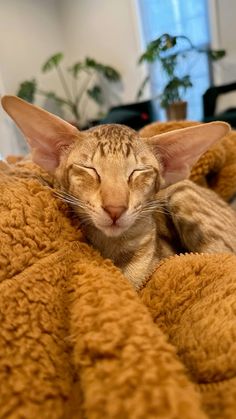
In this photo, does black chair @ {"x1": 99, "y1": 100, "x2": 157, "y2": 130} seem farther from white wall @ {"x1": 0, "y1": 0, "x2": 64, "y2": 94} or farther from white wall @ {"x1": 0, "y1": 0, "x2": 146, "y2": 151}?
white wall @ {"x1": 0, "y1": 0, "x2": 64, "y2": 94}

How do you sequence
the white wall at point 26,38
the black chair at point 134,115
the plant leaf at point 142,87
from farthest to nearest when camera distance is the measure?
the plant leaf at point 142,87
the white wall at point 26,38
the black chair at point 134,115

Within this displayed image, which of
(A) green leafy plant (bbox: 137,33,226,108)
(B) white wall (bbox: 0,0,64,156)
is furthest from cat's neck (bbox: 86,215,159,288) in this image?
(B) white wall (bbox: 0,0,64,156)

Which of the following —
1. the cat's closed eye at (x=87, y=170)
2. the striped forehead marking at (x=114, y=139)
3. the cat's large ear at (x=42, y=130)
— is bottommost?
the cat's closed eye at (x=87, y=170)

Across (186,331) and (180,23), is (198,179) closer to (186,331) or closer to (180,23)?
(186,331)

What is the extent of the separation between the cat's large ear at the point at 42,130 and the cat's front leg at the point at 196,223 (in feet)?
1.18

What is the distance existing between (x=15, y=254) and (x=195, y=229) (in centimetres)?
58

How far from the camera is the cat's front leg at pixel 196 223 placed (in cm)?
104

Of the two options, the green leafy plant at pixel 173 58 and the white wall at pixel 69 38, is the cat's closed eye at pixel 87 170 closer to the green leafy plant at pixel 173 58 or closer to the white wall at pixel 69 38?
the green leafy plant at pixel 173 58

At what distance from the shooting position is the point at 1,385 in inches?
18.3

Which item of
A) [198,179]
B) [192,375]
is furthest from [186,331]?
[198,179]

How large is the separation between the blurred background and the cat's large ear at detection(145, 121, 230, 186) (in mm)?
2737

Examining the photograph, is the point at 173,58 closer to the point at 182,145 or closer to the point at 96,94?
the point at 96,94

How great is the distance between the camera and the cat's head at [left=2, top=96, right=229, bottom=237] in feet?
2.36

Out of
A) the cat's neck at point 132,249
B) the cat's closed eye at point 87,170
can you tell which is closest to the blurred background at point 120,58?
the cat's neck at point 132,249
